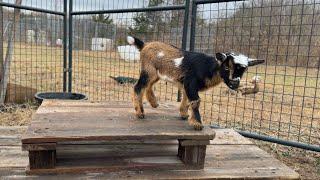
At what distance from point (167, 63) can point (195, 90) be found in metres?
0.35

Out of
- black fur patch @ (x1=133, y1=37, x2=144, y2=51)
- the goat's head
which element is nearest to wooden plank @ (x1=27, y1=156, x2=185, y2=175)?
the goat's head

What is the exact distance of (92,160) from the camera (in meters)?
2.66

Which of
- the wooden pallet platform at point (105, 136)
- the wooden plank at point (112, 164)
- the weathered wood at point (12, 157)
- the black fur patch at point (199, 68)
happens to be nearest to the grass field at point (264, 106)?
the black fur patch at point (199, 68)

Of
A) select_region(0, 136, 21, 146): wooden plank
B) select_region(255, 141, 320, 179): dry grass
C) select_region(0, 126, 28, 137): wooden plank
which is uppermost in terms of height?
select_region(0, 126, 28, 137): wooden plank

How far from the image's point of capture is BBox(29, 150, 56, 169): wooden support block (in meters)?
2.39

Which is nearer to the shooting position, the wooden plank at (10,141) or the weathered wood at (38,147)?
the weathered wood at (38,147)

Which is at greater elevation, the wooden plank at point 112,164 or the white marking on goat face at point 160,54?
the white marking on goat face at point 160,54

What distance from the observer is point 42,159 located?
2.41 metres

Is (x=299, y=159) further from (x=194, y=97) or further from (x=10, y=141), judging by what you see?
(x=10, y=141)

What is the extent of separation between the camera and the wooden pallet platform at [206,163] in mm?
2510

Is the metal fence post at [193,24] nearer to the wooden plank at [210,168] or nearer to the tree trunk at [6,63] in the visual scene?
the wooden plank at [210,168]

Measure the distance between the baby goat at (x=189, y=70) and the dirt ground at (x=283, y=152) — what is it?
1501mm

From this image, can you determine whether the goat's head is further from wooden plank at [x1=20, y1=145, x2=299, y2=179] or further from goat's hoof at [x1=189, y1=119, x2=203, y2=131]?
wooden plank at [x1=20, y1=145, x2=299, y2=179]

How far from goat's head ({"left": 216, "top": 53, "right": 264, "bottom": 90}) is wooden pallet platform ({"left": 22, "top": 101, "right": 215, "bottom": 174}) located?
1.43 ft
